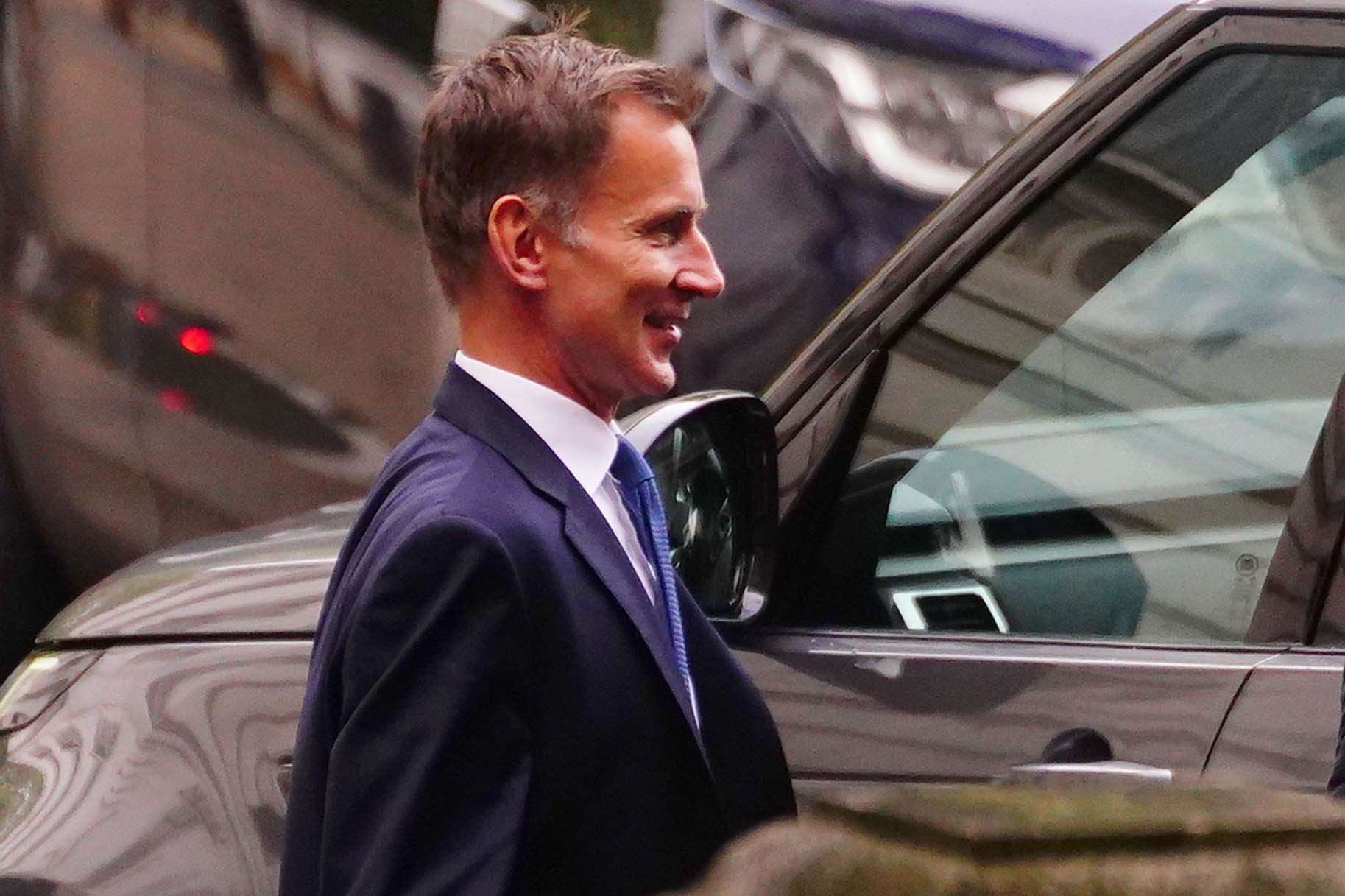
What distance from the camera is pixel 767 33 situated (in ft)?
22.1

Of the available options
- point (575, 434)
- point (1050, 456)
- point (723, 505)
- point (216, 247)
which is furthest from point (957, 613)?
point (216, 247)

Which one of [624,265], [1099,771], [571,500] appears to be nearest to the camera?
[571,500]

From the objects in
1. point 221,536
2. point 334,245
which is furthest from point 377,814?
point 334,245

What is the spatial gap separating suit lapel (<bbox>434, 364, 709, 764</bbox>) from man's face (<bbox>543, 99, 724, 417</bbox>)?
0.09 metres

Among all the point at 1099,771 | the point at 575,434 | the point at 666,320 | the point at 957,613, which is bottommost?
the point at 1099,771

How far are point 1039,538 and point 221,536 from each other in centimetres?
144

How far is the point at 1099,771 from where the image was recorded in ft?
8.04

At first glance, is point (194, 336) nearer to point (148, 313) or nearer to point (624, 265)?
point (148, 313)

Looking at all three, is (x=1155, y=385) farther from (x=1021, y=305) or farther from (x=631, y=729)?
(x=631, y=729)

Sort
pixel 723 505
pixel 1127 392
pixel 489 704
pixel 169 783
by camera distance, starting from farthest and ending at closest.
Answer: pixel 169 783 → pixel 723 505 → pixel 1127 392 → pixel 489 704

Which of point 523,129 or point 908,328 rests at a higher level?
point 523,129

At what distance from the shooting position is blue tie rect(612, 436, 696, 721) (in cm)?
209

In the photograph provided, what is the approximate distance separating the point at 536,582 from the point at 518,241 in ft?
1.14

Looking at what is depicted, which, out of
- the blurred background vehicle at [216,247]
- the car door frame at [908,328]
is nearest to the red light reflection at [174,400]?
the blurred background vehicle at [216,247]
